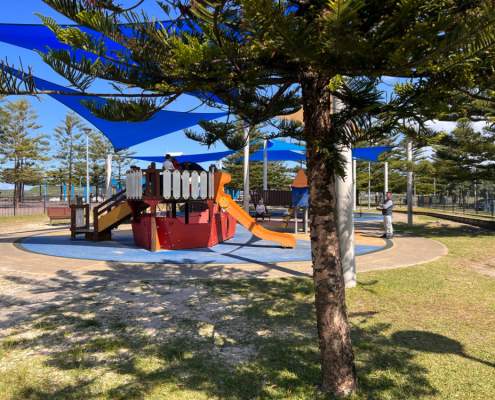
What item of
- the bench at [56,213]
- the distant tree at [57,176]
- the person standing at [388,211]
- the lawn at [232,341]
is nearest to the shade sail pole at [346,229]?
the lawn at [232,341]

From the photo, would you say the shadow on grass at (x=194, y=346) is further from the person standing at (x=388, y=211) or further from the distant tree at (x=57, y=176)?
the distant tree at (x=57, y=176)

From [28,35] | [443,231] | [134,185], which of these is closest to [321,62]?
[28,35]

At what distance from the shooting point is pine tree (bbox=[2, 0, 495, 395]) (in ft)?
6.52

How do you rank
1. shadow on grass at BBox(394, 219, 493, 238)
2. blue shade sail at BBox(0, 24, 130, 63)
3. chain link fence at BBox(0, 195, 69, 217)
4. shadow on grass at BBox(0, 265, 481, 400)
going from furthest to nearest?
1. chain link fence at BBox(0, 195, 69, 217)
2. shadow on grass at BBox(394, 219, 493, 238)
3. blue shade sail at BBox(0, 24, 130, 63)
4. shadow on grass at BBox(0, 265, 481, 400)

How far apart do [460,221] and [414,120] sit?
2202 cm

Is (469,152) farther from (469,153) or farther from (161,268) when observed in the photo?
(161,268)

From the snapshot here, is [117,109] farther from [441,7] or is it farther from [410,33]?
[441,7]

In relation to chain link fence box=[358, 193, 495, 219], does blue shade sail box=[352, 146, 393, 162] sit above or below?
above

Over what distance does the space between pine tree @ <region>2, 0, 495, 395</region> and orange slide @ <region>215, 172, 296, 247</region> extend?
8.10 m

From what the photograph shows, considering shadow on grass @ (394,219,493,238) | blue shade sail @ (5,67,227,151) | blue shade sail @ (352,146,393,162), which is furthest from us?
blue shade sail @ (352,146,393,162)

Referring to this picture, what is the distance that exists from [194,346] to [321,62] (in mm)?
3343

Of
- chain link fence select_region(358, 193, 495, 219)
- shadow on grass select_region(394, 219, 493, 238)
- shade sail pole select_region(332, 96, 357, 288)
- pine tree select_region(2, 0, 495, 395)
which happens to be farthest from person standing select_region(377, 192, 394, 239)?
chain link fence select_region(358, 193, 495, 219)

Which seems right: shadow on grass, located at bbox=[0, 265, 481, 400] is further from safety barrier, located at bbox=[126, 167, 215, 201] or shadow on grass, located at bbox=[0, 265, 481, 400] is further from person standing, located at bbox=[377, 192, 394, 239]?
person standing, located at bbox=[377, 192, 394, 239]

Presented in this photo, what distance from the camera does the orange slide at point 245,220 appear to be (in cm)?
1177
